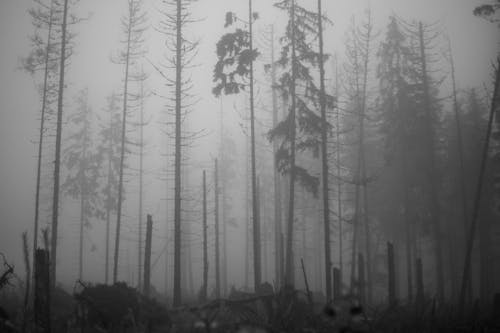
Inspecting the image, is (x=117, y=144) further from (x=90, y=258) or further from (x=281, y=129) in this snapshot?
(x=90, y=258)

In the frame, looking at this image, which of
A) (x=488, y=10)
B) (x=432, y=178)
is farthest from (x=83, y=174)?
(x=488, y=10)

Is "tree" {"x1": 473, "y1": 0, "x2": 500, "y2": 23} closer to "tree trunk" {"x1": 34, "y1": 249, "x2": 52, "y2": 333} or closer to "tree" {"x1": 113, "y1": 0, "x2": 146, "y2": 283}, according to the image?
"tree trunk" {"x1": 34, "y1": 249, "x2": 52, "y2": 333}

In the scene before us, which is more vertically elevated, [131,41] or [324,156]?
[131,41]

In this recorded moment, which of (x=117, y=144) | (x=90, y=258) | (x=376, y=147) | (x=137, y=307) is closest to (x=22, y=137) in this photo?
(x=90, y=258)

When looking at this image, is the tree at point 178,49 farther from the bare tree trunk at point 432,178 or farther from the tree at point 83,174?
the tree at point 83,174

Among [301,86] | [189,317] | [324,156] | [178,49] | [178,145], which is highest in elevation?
[178,49]

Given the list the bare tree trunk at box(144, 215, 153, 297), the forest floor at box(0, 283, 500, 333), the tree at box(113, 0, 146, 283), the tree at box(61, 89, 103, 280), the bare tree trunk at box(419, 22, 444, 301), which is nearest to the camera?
the forest floor at box(0, 283, 500, 333)

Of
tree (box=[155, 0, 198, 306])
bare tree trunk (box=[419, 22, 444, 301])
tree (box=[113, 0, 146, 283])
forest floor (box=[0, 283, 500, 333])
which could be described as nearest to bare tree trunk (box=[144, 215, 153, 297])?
tree (box=[155, 0, 198, 306])

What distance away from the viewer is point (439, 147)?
72.3ft

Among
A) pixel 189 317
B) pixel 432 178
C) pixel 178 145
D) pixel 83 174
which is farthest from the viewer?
pixel 83 174

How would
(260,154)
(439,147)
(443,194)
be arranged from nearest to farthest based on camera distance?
1. (439,147)
2. (443,194)
3. (260,154)

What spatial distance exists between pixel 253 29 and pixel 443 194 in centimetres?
1896

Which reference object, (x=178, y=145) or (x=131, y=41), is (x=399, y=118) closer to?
(x=178, y=145)

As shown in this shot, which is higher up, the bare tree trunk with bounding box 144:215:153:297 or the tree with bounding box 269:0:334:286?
the tree with bounding box 269:0:334:286
